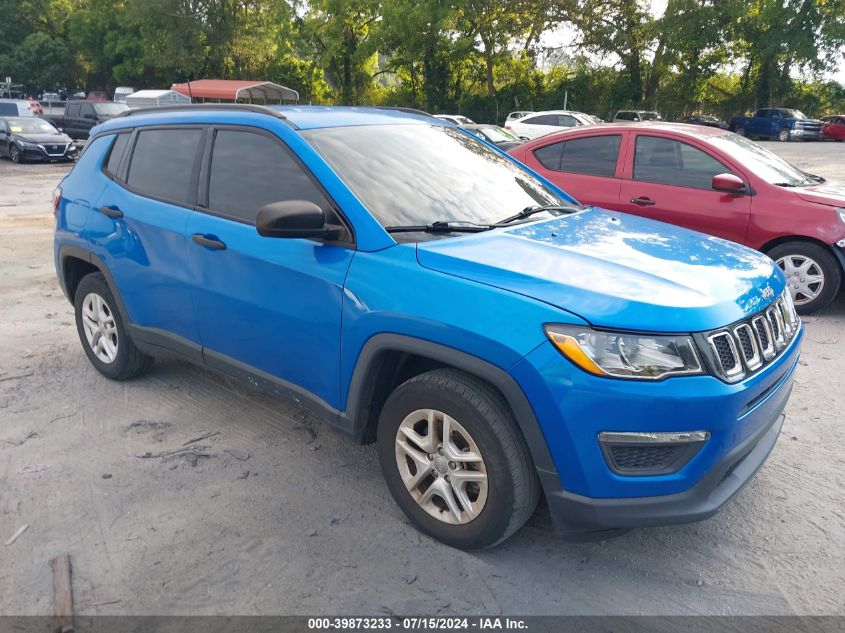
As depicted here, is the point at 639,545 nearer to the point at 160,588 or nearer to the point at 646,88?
the point at 160,588

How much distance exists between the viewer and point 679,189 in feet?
21.0

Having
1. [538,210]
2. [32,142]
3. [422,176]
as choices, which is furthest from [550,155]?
[32,142]

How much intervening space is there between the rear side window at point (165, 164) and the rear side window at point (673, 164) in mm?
4436

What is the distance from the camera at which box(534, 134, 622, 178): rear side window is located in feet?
22.5

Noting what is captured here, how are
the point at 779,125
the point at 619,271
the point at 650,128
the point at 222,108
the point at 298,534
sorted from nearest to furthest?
1. the point at 619,271
2. the point at 298,534
3. the point at 222,108
4. the point at 650,128
5. the point at 779,125

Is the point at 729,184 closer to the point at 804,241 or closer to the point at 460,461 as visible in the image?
the point at 804,241

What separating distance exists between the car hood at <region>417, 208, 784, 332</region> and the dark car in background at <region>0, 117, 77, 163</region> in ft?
69.1

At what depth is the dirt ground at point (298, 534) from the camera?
8.45 ft

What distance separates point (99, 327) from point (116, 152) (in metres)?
1.15

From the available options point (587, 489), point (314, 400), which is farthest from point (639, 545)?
point (314, 400)

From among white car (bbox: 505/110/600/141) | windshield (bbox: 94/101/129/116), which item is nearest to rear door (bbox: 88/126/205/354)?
white car (bbox: 505/110/600/141)

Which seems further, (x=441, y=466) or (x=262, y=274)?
(x=262, y=274)

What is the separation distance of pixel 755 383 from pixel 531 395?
2.78ft

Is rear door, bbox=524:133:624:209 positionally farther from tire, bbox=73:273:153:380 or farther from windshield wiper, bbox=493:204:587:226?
tire, bbox=73:273:153:380
